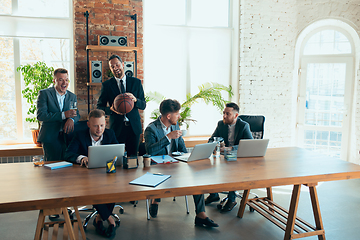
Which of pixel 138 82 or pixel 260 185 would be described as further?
pixel 138 82

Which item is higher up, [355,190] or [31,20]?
[31,20]

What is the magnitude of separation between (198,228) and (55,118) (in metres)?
2.00

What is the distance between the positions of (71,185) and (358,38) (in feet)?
18.0

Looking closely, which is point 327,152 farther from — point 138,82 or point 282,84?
point 138,82

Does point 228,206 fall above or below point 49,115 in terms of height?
below

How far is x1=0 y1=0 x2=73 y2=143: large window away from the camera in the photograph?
459cm

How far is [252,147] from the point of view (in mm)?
2850

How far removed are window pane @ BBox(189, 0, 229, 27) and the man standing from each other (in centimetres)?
300

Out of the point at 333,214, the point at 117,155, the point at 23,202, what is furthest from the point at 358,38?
the point at 23,202

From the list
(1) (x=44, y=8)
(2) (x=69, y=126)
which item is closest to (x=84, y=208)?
(2) (x=69, y=126)

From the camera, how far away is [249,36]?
5.27 metres

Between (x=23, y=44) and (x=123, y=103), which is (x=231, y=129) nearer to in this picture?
(x=123, y=103)

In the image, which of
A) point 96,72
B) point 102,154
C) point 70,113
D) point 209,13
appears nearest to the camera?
point 102,154

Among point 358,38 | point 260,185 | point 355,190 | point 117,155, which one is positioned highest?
point 358,38
